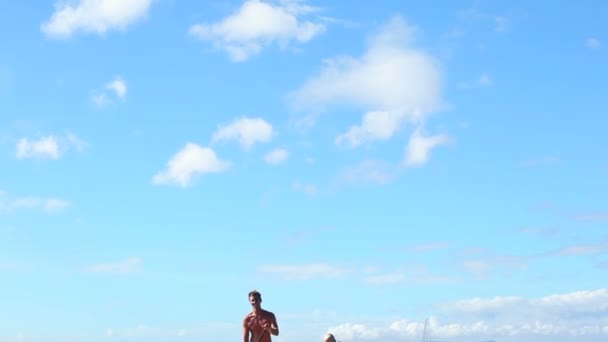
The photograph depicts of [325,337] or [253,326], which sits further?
[253,326]

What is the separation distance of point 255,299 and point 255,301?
8 cm

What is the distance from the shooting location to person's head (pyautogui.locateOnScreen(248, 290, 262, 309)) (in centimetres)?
3541

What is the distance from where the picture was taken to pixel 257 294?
35438mm

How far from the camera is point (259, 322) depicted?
3556 cm

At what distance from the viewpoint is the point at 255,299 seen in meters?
35.5

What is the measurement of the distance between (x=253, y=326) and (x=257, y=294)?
1.17 meters

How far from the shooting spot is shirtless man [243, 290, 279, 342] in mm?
Answer: 35531

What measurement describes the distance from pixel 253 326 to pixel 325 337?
153 inches

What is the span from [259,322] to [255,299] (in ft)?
2.66

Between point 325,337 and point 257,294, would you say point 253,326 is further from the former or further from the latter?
point 325,337

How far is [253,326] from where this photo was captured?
35719 mm

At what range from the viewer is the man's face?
35438mm

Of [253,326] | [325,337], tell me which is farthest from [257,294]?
[325,337]

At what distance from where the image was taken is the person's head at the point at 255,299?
35.4m
